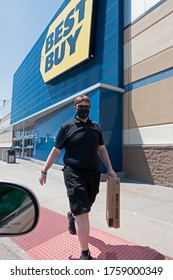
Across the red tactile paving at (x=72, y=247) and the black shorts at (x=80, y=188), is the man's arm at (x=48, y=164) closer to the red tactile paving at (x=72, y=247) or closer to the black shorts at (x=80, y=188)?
the black shorts at (x=80, y=188)

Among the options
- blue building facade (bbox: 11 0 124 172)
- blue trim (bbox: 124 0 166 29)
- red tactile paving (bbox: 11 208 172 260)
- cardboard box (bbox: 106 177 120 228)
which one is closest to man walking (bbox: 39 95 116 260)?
cardboard box (bbox: 106 177 120 228)

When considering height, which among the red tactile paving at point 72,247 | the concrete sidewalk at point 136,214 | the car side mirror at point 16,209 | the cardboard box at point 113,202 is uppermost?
the car side mirror at point 16,209

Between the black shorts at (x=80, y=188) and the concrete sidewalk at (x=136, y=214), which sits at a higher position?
the black shorts at (x=80, y=188)

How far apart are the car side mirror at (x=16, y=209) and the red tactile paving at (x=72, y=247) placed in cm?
161

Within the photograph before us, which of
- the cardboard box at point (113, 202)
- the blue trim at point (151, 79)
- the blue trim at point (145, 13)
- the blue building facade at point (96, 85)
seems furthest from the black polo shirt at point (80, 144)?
the blue trim at point (145, 13)

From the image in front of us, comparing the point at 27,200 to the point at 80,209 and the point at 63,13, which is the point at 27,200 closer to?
the point at 80,209

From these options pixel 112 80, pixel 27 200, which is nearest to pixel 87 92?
pixel 112 80

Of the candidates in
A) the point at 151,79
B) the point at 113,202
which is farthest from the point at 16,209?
the point at 151,79

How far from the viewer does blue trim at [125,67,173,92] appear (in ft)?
29.0

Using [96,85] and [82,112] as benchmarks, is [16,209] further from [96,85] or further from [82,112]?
[96,85]

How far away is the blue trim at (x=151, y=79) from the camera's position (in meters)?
8.84

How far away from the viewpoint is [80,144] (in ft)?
9.79

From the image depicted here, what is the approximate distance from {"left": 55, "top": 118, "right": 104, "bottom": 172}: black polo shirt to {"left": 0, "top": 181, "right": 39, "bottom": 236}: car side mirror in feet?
4.19

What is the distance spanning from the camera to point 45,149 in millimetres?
16656
